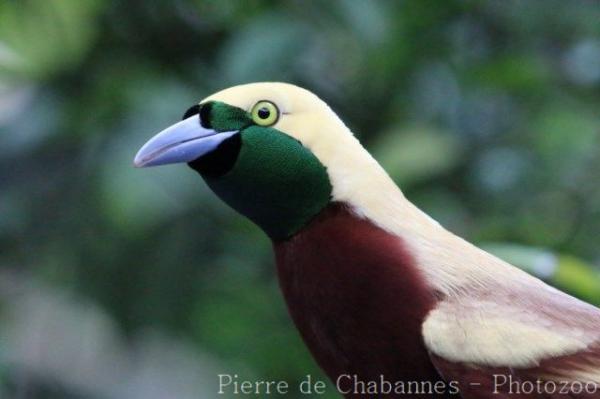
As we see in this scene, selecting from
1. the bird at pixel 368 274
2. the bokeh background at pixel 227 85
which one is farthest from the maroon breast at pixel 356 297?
the bokeh background at pixel 227 85

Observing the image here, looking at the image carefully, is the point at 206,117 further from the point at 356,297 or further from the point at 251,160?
the point at 356,297

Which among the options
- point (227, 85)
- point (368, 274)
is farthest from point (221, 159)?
point (227, 85)

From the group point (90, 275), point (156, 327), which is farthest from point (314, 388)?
point (90, 275)

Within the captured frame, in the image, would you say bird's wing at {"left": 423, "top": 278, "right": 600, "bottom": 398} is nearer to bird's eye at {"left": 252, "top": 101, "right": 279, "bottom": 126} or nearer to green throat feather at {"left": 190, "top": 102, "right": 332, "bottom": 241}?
green throat feather at {"left": 190, "top": 102, "right": 332, "bottom": 241}

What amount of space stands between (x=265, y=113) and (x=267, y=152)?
0.06 m

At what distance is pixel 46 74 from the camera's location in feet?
9.53

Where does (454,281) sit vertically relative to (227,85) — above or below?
below

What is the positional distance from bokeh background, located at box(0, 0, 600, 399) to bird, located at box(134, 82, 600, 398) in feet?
3.52

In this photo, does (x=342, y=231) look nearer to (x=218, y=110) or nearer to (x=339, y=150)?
(x=339, y=150)

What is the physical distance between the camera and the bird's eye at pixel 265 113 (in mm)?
1719

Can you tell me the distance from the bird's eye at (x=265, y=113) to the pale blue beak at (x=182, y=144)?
4cm

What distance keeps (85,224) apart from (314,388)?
2.38ft

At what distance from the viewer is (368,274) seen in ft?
5.63

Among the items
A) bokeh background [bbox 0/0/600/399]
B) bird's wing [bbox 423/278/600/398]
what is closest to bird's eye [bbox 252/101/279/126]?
bird's wing [bbox 423/278/600/398]
